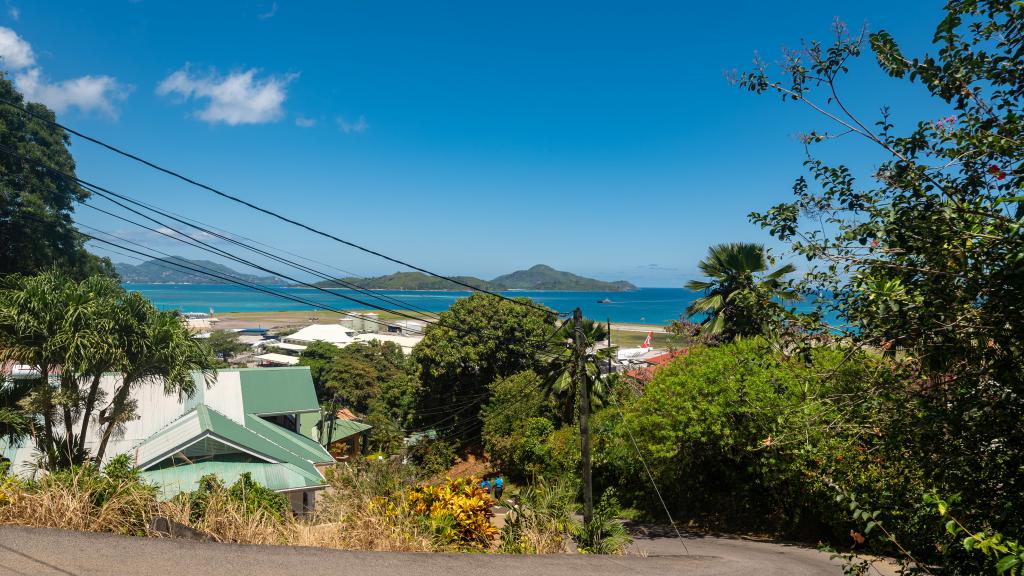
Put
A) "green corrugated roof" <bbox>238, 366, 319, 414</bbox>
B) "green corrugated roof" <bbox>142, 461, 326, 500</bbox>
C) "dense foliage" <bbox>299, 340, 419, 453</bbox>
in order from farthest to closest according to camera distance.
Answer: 1. "dense foliage" <bbox>299, 340, 419, 453</bbox>
2. "green corrugated roof" <bbox>238, 366, 319, 414</bbox>
3. "green corrugated roof" <bbox>142, 461, 326, 500</bbox>

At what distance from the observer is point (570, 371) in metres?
19.2

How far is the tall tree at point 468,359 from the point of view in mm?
28125

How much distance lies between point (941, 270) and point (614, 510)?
6.25 m

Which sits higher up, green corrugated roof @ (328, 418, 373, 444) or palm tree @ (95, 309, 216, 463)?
palm tree @ (95, 309, 216, 463)

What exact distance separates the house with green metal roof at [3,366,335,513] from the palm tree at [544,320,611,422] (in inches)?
335

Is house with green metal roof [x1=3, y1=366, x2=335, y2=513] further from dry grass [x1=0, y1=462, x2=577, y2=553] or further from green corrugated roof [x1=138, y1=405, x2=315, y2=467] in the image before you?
dry grass [x1=0, y1=462, x2=577, y2=553]

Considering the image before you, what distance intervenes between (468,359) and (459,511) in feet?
67.2

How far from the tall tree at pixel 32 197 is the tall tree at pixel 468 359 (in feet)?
61.8

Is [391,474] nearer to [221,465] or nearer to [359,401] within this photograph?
[221,465]

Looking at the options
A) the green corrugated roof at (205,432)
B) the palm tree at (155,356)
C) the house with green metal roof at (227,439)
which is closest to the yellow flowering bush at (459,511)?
the house with green metal roof at (227,439)

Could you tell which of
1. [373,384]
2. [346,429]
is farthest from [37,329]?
[373,384]

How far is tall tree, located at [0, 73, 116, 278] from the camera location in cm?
2844

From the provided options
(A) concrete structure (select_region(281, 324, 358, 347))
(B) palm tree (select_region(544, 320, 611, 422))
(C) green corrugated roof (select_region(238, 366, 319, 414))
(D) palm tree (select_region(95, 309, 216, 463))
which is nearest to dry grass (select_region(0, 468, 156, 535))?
(D) palm tree (select_region(95, 309, 216, 463))

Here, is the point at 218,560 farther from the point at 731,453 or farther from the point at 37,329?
the point at 731,453
